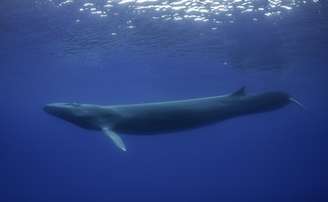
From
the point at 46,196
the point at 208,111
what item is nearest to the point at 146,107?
the point at 208,111

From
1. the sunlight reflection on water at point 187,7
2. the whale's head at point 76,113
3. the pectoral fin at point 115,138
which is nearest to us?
the pectoral fin at point 115,138

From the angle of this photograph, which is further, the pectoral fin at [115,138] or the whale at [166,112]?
the whale at [166,112]

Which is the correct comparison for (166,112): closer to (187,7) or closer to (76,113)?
(76,113)

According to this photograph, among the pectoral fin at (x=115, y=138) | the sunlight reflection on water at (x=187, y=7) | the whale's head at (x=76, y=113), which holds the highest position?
the sunlight reflection on water at (x=187, y=7)

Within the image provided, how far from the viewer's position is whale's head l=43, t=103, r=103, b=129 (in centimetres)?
1000

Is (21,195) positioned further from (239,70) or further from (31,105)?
(239,70)

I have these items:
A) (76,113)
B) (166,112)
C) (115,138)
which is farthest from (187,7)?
(115,138)

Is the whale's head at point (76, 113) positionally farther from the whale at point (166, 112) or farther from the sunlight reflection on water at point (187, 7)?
the sunlight reflection on water at point (187, 7)

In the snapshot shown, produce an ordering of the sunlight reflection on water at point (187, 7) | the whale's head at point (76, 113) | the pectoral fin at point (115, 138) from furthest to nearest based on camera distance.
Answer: the sunlight reflection on water at point (187, 7), the whale's head at point (76, 113), the pectoral fin at point (115, 138)

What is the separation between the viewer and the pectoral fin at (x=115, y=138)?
29.1 ft

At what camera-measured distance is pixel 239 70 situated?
3647 cm

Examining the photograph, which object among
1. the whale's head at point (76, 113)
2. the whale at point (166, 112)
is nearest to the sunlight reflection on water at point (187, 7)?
the whale at point (166, 112)

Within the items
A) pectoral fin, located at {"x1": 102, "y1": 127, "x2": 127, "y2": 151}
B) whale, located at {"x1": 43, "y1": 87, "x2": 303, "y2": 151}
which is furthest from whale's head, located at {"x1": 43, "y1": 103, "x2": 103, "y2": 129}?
pectoral fin, located at {"x1": 102, "y1": 127, "x2": 127, "y2": 151}

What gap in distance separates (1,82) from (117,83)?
11.7 meters
